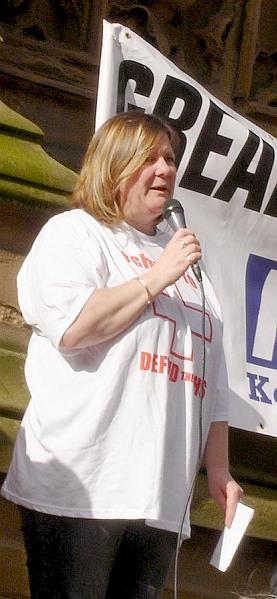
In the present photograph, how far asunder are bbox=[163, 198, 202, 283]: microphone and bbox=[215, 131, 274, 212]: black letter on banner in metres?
1.02

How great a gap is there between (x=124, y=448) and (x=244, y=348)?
1.17 meters

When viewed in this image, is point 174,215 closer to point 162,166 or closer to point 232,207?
point 162,166

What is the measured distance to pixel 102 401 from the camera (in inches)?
97.5

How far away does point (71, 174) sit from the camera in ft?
12.0

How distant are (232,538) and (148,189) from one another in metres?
0.68

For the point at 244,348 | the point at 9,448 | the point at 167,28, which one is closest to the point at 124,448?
the point at 9,448

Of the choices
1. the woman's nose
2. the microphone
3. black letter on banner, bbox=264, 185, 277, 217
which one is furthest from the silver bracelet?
black letter on banner, bbox=264, 185, 277, 217

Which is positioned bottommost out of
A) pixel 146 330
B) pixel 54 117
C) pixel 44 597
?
pixel 54 117

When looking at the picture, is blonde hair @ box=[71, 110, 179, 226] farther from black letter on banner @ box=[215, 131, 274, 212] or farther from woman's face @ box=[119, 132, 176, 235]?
black letter on banner @ box=[215, 131, 274, 212]

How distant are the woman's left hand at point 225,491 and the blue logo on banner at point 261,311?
884mm

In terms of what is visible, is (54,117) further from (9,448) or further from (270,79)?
(9,448)

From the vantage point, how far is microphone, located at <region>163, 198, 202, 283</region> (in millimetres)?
2602

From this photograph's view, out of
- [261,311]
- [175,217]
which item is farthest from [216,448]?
[261,311]

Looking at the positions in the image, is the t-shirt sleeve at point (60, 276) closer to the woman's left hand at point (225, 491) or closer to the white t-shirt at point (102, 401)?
the white t-shirt at point (102, 401)
